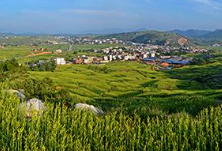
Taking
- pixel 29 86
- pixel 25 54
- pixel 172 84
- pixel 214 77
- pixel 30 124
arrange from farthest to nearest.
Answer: pixel 25 54, pixel 214 77, pixel 172 84, pixel 29 86, pixel 30 124

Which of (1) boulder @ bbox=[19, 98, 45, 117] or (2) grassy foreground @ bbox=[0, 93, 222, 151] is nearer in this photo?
(2) grassy foreground @ bbox=[0, 93, 222, 151]

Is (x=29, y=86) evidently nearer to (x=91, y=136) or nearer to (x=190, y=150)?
(x=91, y=136)

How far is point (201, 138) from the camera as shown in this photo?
9438 millimetres

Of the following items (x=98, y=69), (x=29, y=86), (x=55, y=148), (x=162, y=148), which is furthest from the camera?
(x=98, y=69)

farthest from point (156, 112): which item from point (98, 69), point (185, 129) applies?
point (98, 69)

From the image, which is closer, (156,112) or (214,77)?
(156,112)

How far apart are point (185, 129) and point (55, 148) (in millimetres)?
4679

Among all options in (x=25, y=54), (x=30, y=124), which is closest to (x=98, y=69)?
(x=25, y=54)

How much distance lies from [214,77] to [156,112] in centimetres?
6704

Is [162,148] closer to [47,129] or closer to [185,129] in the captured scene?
[185,129]

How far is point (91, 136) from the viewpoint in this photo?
9.55 meters

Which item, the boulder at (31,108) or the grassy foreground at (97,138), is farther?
the boulder at (31,108)

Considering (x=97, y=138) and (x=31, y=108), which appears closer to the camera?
(x=97, y=138)

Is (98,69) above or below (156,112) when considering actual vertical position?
below
